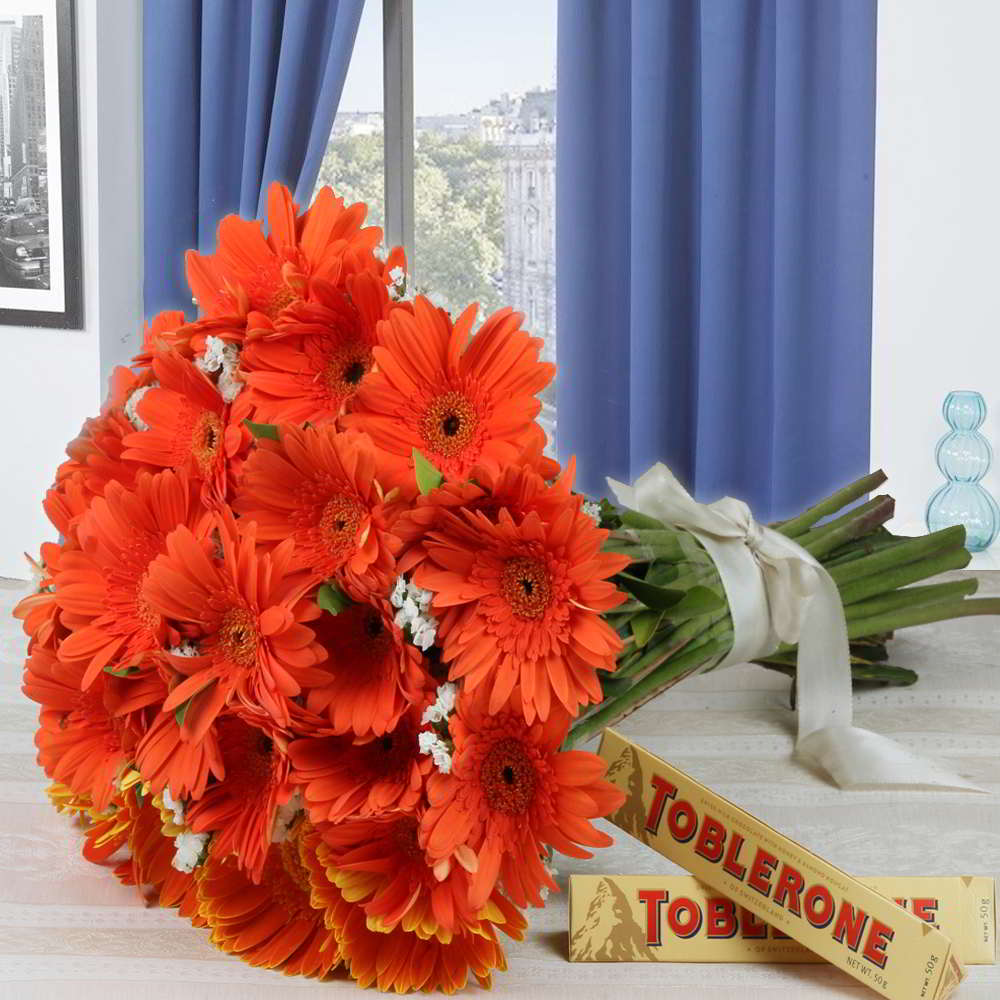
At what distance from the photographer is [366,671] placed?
69cm

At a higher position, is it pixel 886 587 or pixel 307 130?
pixel 307 130

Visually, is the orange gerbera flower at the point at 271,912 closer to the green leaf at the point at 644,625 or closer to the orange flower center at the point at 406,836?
the orange flower center at the point at 406,836

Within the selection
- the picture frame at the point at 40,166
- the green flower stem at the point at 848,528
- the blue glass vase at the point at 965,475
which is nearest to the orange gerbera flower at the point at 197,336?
the green flower stem at the point at 848,528

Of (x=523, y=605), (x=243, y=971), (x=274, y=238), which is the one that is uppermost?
(x=274, y=238)

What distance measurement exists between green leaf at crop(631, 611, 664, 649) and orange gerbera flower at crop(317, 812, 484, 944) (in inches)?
8.4

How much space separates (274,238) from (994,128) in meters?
2.61

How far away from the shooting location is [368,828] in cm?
66

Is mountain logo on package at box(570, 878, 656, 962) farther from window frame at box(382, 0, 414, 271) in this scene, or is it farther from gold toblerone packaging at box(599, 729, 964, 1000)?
window frame at box(382, 0, 414, 271)

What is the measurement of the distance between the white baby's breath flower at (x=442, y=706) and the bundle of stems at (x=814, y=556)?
17 cm

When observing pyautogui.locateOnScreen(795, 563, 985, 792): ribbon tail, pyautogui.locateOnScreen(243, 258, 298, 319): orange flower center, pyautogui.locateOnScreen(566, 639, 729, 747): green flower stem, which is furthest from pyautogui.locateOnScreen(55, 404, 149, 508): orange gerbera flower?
pyautogui.locateOnScreen(795, 563, 985, 792): ribbon tail

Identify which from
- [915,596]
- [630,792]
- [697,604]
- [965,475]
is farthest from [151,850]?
[965,475]

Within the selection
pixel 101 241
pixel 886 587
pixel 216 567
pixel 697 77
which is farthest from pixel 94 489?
pixel 101 241

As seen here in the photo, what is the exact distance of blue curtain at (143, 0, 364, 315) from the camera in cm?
303

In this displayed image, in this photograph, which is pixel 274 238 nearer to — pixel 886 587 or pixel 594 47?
pixel 886 587
